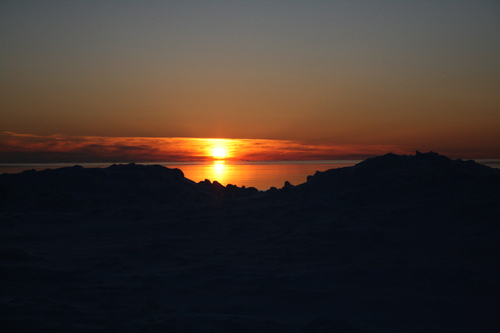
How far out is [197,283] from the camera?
6.53m

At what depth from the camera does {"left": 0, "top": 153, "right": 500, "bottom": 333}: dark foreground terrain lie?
516 centimetres

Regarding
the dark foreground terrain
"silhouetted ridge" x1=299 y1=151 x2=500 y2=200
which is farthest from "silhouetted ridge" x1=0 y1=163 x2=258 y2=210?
"silhouetted ridge" x1=299 y1=151 x2=500 y2=200

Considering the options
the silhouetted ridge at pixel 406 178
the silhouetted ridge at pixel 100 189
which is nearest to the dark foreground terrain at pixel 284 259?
the silhouetted ridge at pixel 406 178

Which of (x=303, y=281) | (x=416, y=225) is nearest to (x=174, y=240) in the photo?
(x=303, y=281)

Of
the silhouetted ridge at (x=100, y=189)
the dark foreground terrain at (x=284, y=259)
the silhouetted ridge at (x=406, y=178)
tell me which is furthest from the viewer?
the silhouetted ridge at (x=100, y=189)

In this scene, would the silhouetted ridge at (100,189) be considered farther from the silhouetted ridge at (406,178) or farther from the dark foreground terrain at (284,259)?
the silhouetted ridge at (406,178)

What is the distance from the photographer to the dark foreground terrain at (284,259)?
5160 millimetres

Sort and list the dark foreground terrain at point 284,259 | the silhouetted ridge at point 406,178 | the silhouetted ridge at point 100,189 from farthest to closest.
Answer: the silhouetted ridge at point 100,189 < the silhouetted ridge at point 406,178 < the dark foreground terrain at point 284,259

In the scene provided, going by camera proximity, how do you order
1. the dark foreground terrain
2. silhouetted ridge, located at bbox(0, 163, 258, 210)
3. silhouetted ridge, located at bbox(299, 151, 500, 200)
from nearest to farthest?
the dark foreground terrain < silhouetted ridge, located at bbox(299, 151, 500, 200) < silhouetted ridge, located at bbox(0, 163, 258, 210)

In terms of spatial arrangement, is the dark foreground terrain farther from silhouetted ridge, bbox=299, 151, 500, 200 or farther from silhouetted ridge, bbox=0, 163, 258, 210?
silhouetted ridge, bbox=0, 163, 258, 210

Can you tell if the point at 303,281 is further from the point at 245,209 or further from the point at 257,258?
the point at 245,209

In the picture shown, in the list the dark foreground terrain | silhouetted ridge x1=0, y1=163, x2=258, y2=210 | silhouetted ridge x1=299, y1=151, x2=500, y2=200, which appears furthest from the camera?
silhouetted ridge x1=0, y1=163, x2=258, y2=210

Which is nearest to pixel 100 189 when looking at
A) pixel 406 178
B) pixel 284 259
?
pixel 284 259

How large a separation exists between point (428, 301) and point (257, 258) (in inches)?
125
